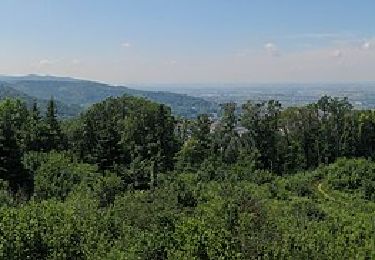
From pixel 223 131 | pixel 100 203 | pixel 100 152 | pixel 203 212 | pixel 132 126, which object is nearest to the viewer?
pixel 203 212

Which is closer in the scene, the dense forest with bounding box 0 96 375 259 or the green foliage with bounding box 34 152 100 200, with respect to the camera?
the dense forest with bounding box 0 96 375 259

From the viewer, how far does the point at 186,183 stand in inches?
1763

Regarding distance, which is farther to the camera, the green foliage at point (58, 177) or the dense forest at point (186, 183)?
the green foliage at point (58, 177)

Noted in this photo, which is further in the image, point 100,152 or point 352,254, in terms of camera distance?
point 100,152

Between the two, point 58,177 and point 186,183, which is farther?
point 186,183

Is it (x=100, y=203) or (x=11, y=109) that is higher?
(x=11, y=109)

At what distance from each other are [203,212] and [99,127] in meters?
38.7

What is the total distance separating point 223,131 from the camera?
6969 cm

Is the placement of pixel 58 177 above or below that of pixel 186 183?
above

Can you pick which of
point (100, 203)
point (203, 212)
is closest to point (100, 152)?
point (100, 203)

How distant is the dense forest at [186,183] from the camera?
2186 centimetres

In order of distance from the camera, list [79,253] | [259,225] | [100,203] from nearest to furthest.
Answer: [79,253] → [259,225] → [100,203]

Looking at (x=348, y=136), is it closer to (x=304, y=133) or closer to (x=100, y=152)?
(x=304, y=133)

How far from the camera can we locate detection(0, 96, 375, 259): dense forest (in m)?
21.9
